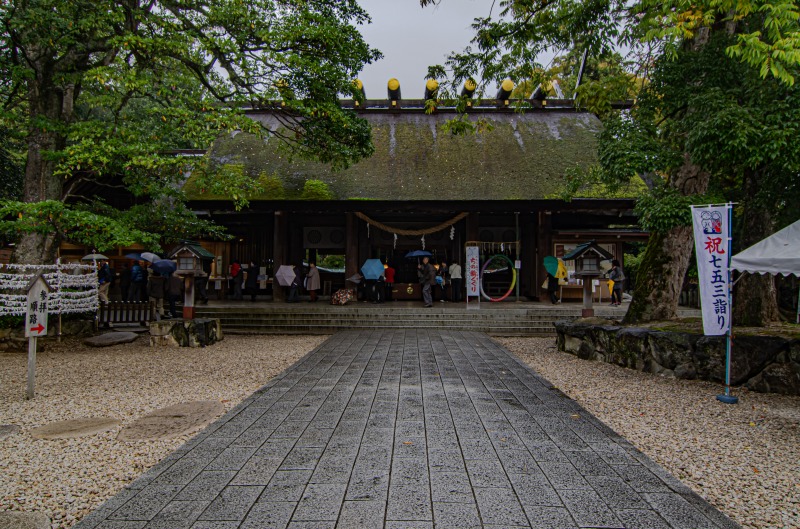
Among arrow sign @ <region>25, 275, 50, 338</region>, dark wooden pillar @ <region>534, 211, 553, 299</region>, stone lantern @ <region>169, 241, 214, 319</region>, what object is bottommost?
arrow sign @ <region>25, 275, 50, 338</region>

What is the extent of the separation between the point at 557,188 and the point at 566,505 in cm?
1319

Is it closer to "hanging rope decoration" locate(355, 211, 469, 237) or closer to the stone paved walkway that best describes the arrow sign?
the stone paved walkway

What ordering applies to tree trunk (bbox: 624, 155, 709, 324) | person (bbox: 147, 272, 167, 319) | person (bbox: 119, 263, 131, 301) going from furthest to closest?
person (bbox: 119, 263, 131, 301), person (bbox: 147, 272, 167, 319), tree trunk (bbox: 624, 155, 709, 324)

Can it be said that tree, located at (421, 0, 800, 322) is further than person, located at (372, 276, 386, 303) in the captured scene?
No

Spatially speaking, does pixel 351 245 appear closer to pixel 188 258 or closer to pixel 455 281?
pixel 455 281

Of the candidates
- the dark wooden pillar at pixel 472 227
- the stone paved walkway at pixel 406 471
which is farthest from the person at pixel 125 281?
the dark wooden pillar at pixel 472 227

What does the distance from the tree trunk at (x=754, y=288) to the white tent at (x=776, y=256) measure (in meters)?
2.40

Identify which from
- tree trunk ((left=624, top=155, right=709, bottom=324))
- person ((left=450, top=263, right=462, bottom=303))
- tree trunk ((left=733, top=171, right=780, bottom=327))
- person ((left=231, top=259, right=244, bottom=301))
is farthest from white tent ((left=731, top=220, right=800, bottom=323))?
person ((left=231, top=259, right=244, bottom=301))

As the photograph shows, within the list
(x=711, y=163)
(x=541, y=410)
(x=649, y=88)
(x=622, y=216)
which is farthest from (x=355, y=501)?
(x=622, y=216)

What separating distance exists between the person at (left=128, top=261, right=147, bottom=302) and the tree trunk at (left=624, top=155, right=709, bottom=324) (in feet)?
43.8

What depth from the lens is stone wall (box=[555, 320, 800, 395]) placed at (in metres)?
5.88

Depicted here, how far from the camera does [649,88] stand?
305 inches

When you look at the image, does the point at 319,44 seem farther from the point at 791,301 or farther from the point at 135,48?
the point at 791,301

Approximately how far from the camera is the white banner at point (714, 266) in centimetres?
555
